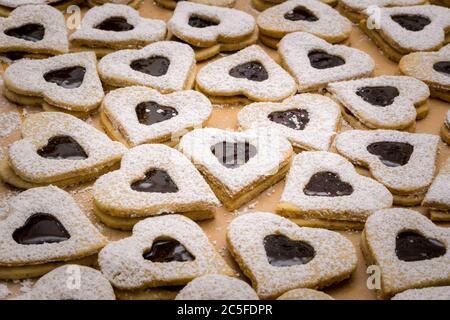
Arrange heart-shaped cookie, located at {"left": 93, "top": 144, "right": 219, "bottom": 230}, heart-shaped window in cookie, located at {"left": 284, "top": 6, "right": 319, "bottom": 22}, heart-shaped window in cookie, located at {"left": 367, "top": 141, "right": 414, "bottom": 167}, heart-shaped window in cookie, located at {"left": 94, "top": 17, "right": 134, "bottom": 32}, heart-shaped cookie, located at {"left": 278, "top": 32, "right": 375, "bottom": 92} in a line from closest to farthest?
heart-shaped cookie, located at {"left": 93, "top": 144, "right": 219, "bottom": 230} < heart-shaped window in cookie, located at {"left": 367, "top": 141, "right": 414, "bottom": 167} < heart-shaped cookie, located at {"left": 278, "top": 32, "right": 375, "bottom": 92} < heart-shaped window in cookie, located at {"left": 94, "top": 17, "right": 134, "bottom": 32} < heart-shaped window in cookie, located at {"left": 284, "top": 6, "right": 319, "bottom": 22}

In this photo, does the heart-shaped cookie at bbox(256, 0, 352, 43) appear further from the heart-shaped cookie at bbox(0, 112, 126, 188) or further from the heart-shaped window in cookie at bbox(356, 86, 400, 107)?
the heart-shaped cookie at bbox(0, 112, 126, 188)

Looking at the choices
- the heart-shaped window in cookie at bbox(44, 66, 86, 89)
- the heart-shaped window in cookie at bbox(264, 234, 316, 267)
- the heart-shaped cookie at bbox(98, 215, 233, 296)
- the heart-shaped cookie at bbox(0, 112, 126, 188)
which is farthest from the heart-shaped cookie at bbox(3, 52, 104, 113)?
the heart-shaped window in cookie at bbox(264, 234, 316, 267)

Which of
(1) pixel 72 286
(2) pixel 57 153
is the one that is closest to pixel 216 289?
(1) pixel 72 286

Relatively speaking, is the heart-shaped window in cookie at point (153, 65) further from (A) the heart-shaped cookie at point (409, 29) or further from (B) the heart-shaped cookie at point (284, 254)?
(A) the heart-shaped cookie at point (409, 29)

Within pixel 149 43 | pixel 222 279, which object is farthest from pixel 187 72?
pixel 222 279

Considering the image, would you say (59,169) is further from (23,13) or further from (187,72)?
(23,13)

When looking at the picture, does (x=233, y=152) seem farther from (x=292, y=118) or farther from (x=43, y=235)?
(x=43, y=235)
